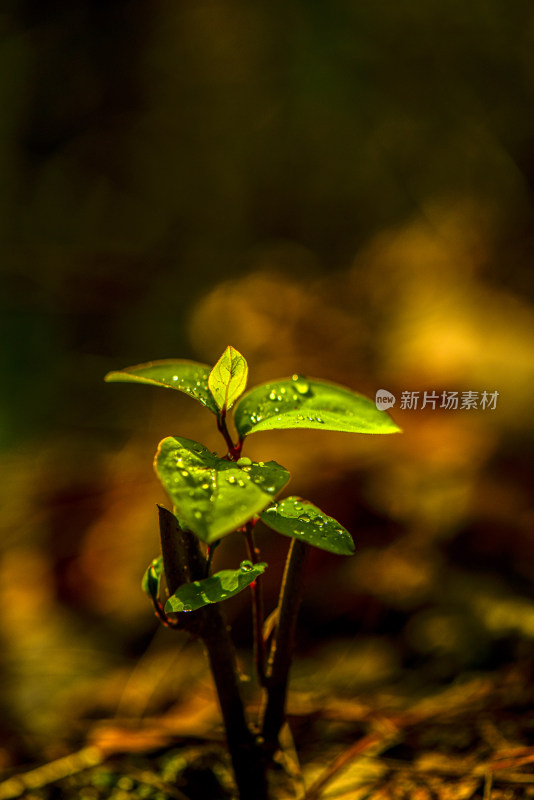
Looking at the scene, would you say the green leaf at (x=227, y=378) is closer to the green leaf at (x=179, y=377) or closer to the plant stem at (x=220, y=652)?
the green leaf at (x=179, y=377)

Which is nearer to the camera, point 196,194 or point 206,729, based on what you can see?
point 206,729

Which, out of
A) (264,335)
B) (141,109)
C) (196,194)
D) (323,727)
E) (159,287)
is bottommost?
(323,727)

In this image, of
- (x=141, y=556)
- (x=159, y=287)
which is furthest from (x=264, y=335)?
(x=141, y=556)

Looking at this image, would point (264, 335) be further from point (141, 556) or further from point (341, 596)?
point (341, 596)

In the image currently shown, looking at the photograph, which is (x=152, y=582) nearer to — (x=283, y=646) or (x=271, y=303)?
(x=283, y=646)

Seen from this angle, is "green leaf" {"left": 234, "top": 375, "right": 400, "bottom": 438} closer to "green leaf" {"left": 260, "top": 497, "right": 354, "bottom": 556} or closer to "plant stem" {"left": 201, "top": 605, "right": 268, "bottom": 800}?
"green leaf" {"left": 260, "top": 497, "right": 354, "bottom": 556}

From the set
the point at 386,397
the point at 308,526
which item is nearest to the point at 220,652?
the point at 308,526

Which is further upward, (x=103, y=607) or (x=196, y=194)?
(x=196, y=194)
